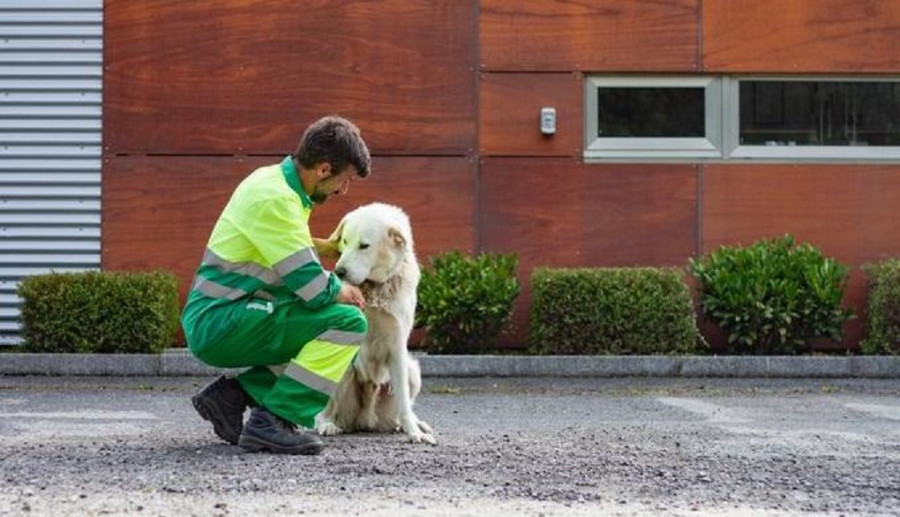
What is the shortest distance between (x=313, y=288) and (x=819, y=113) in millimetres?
9586

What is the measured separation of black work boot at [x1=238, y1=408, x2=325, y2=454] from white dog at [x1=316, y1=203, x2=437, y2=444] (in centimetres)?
82

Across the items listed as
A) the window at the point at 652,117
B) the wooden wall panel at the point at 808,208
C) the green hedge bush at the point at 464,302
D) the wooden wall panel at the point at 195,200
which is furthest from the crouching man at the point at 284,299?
the wooden wall panel at the point at 808,208

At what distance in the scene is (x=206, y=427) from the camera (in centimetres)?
834

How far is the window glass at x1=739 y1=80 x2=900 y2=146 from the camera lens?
14.9 meters

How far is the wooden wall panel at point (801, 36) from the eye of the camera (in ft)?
48.2

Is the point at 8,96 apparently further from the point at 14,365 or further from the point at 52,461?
the point at 52,461

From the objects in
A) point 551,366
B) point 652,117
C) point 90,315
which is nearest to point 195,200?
point 90,315

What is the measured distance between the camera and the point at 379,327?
750 centimetres

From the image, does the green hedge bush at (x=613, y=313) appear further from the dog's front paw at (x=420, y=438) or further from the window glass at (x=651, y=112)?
the dog's front paw at (x=420, y=438)

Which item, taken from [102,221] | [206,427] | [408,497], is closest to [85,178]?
[102,221]

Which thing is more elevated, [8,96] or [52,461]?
[8,96]

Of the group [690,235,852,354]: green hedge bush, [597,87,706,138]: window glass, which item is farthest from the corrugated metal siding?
[690,235,852,354]: green hedge bush

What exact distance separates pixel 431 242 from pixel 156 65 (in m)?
3.38

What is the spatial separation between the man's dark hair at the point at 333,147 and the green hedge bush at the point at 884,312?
26.7 feet
